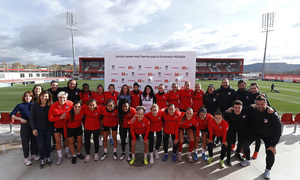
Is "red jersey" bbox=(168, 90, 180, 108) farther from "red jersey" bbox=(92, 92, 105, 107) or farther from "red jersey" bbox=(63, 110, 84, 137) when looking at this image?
"red jersey" bbox=(63, 110, 84, 137)

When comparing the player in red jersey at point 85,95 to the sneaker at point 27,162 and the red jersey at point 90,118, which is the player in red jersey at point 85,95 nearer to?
the red jersey at point 90,118

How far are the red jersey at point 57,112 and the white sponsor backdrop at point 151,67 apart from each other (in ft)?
8.66

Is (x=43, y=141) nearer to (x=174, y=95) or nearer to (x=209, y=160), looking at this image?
(x=174, y=95)

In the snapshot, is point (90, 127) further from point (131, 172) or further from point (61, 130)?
point (131, 172)

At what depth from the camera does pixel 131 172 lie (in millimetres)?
3244

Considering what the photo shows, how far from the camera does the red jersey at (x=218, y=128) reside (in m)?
3.55

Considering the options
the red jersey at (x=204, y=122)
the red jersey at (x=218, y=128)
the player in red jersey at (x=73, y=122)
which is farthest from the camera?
the red jersey at (x=204, y=122)

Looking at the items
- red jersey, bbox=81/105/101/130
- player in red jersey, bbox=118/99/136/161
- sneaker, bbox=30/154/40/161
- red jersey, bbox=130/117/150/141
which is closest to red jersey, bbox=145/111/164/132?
red jersey, bbox=130/117/150/141

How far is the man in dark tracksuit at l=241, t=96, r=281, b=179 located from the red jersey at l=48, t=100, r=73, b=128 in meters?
4.65

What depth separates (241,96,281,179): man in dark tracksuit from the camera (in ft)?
10.2

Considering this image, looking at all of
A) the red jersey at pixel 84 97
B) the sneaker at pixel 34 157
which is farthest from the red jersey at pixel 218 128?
the sneaker at pixel 34 157

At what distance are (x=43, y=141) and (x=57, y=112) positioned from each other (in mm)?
814

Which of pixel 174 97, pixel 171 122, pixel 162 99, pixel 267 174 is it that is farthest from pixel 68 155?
pixel 267 174

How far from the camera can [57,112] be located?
3.34 meters
